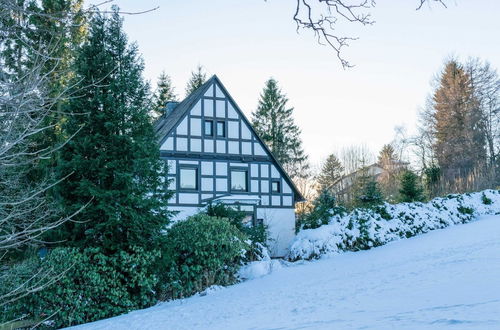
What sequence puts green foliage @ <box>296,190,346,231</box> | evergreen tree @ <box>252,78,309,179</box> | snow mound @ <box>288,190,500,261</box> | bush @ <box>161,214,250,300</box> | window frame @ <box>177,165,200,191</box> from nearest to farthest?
bush @ <box>161,214,250,300</box>
snow mound @ <box>288,190,500,261</box>
green foliage @ <box>296,190,346,231</box>
window frame @ <box>177,165,200,191</box>
evergreen tree @ <box>252,78,309,179</box>

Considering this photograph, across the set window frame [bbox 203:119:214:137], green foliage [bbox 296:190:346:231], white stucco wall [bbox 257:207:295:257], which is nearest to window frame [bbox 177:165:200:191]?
window frame [bbox 203:119:214:137]

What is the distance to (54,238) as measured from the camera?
990 centimetres

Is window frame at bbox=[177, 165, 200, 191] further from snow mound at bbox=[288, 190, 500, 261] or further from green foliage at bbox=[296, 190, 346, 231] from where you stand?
snow mound at bbox=[288, 190, 500, 261]

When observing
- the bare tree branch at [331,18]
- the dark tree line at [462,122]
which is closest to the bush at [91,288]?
the bare tree branch at [331,18]

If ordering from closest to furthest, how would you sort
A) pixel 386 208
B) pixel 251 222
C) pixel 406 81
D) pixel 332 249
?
pixel 406 81 → pixel 332 249 → pixel 386 208 → pixel 251 222

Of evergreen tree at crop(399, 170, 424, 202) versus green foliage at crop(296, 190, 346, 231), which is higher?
evergreen tree at crop(399, 170, 424, 202)

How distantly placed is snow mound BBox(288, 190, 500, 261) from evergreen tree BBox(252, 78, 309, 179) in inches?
836

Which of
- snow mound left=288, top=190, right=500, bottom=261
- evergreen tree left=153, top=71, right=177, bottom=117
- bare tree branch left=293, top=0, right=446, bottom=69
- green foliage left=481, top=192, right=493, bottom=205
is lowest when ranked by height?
snow mound left=288, top=190, right=500, bottom=261

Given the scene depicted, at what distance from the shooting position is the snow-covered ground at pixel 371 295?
4789mm

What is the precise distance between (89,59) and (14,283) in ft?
15.8

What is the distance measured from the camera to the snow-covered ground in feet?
15.7

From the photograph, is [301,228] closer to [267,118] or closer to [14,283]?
[14,283]

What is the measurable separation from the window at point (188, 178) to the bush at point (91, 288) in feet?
31.4

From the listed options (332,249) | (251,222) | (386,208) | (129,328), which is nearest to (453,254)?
(332,249)
